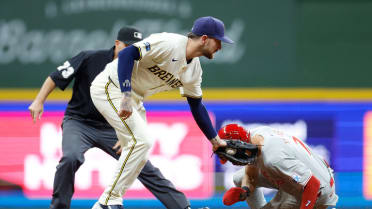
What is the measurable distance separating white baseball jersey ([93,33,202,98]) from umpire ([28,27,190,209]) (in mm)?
520

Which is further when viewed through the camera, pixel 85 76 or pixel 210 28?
pixel 85 76

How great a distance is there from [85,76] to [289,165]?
1897 millimetres

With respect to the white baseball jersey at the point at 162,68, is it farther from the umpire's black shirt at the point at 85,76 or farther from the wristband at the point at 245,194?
the wristband at the point at 245,194

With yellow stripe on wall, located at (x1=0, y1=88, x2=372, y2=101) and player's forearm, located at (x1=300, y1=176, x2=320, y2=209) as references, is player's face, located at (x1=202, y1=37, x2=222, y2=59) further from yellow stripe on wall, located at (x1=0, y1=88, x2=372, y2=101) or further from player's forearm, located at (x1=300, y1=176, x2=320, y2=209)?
yellow stripe on wall, located at (x1=0, y1=88, x2=372, y2=101)

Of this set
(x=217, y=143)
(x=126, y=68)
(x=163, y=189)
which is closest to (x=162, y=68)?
(x=126, y=68)

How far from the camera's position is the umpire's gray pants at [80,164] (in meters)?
5.63

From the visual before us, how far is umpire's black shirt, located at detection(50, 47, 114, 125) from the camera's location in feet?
19.7

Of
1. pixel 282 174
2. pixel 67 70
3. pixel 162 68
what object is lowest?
pixel 282 174

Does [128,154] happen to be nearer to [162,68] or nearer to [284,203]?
[162,68]

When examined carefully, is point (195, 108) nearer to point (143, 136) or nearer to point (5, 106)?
point (143, 136)

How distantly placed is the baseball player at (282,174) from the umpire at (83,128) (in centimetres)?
55

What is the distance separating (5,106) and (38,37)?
2089 mm

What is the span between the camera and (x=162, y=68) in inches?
207

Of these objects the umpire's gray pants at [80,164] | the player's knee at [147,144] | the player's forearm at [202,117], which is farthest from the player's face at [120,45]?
the player's knee at [147,144]
